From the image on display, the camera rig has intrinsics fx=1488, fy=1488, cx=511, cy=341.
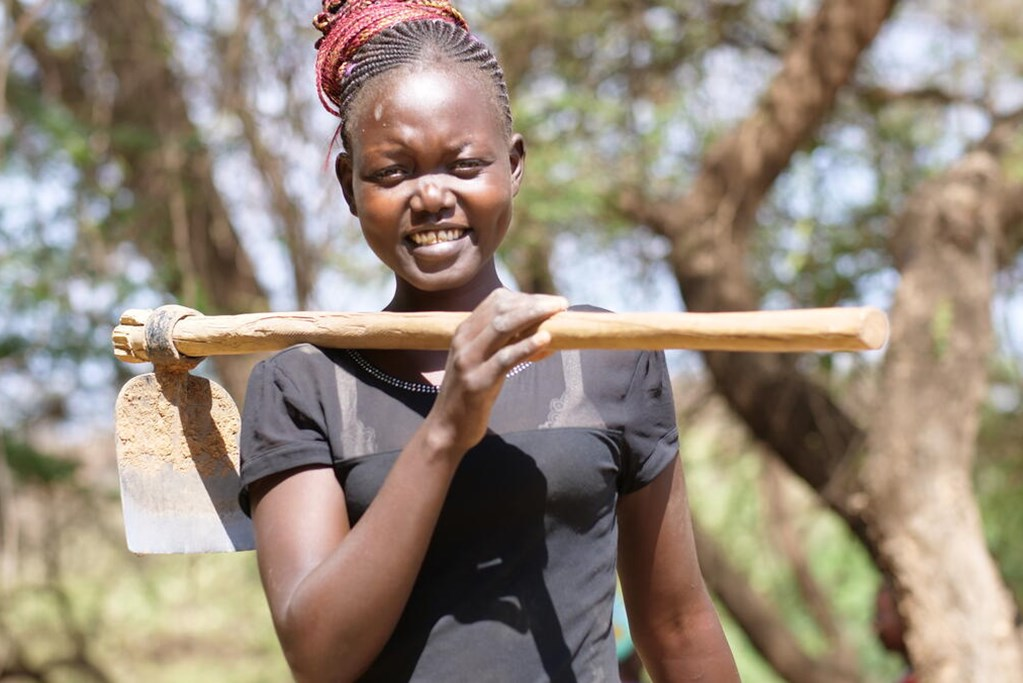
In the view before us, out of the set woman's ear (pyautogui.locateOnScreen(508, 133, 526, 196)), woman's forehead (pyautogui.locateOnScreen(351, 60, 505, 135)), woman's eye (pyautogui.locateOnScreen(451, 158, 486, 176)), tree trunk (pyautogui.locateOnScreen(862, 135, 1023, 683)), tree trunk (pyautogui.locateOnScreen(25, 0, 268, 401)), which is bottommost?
tree trunk (pyautogui.locateOnScreen(862, 135, 1023, 683))

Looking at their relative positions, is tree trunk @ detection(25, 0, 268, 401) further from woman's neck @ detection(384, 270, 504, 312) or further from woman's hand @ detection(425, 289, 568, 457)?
woman's hand @ detection(425, 289, 568, 457)

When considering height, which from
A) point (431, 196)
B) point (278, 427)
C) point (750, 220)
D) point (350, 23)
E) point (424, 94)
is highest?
point (750, 220)

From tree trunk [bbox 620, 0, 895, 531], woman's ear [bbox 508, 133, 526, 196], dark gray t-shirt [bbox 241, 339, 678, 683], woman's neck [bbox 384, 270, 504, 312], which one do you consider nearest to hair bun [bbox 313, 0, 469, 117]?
woman's ear [bbox 508, 133, 526, 196]

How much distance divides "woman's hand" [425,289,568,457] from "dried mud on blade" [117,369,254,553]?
0.51m

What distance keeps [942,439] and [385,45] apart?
12.2 ft

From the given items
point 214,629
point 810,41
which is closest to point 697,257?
point 810,41

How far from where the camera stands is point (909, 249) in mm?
5457

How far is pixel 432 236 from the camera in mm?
1757

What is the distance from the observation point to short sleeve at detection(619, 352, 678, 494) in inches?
70.7

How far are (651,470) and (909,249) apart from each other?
153 inches

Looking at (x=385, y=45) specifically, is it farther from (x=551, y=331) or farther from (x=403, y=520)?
(x=403, y=520)

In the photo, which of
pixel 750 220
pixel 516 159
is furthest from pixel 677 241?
pixel 516 159

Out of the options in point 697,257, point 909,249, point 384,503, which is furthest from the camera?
point 697,257

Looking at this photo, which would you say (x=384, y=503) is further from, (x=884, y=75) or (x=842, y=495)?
(x=884, y=75)
